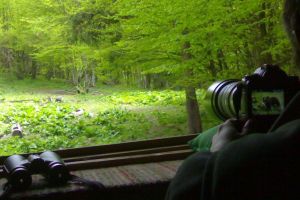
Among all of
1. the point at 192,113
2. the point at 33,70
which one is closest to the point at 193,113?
the point at 192,113

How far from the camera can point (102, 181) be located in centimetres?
102

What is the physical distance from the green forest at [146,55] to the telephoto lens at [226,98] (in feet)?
0.34

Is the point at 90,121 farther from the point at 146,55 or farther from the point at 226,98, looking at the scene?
the point at 226,98

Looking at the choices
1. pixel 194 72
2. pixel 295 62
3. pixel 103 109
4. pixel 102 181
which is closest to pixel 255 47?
pixel 194 72

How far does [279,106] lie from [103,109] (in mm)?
7156

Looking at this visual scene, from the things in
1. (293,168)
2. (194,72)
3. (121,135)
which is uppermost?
(293,168)

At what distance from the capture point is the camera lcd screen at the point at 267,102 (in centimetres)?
67

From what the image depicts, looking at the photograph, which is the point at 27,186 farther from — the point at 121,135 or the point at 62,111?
the point at 62,111

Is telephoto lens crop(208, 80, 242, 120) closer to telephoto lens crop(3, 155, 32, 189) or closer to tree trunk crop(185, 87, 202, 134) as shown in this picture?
telephoto lens crop(3, 155, 32, 189)

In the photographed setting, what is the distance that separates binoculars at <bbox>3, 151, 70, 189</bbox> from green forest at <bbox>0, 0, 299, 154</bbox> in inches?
16.2

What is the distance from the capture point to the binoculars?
3.18 ft

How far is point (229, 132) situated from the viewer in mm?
511

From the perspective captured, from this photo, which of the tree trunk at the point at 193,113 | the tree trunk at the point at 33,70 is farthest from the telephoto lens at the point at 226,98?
the tree trunk at the point at 33,70

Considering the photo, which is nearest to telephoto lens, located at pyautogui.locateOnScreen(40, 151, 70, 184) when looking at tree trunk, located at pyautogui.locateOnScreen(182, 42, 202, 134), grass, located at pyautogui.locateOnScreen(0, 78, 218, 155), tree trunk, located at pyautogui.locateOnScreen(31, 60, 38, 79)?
grass, located at pyautogui.locateOnScreen(0, 78, 218, 155)
